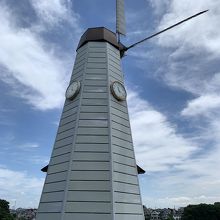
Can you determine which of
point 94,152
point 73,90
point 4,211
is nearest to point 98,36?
point 73,90

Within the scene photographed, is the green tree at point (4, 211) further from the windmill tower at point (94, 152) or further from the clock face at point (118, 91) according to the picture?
the clock face at point (118, 91)

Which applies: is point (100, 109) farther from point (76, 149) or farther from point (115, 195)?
point (115, 195)

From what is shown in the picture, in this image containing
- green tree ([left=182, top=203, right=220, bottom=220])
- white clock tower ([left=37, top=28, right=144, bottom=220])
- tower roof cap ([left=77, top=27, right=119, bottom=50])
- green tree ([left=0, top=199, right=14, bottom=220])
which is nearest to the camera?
white clock tower ([left=37, top=28, right=144, bottom=220])

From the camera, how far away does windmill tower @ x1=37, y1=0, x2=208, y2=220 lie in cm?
740

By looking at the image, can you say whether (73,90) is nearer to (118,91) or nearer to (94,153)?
(118,91)

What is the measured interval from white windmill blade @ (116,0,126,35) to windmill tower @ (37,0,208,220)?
1.63 metres

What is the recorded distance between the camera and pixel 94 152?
801 cm

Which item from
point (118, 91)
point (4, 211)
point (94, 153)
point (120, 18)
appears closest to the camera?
point (94, 153)

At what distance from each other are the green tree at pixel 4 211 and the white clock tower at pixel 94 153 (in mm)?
45660

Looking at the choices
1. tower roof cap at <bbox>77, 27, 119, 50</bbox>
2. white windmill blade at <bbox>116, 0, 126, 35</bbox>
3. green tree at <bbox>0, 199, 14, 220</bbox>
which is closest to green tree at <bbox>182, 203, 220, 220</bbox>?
green tree at <bbox>0, 199, 14, 220</bbox>

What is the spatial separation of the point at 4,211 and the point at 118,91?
49900mm

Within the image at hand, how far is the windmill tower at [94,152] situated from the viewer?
7398 millimetres

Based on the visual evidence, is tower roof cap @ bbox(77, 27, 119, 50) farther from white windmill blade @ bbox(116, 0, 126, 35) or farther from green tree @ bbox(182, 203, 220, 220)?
green tree @ bbox(182, 203, 220, 220)

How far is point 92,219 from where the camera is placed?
7.21 meters
